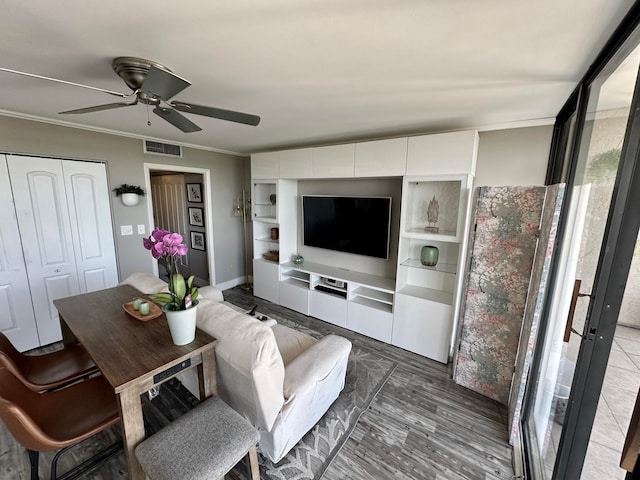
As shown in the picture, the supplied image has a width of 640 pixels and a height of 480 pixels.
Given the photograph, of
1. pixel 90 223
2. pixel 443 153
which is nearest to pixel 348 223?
pixel 443 153

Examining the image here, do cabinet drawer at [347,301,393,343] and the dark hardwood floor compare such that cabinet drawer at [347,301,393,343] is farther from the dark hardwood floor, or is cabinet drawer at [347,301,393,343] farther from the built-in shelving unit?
the dark hardwood floor

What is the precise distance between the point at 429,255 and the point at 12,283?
4.38 m

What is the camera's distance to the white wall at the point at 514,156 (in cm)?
236

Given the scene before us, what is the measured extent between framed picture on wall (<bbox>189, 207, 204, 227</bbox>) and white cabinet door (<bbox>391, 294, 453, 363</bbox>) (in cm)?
349

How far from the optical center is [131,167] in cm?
330

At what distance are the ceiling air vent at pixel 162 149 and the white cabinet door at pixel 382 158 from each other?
103 inches

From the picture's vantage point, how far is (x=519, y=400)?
1.75 metres

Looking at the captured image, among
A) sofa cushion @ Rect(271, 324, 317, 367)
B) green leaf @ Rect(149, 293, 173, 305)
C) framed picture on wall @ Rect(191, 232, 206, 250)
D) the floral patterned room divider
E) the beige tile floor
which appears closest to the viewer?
the beige tile floor

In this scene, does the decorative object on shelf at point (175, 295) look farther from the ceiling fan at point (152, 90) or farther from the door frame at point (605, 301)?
the door frame at point (605, 301)

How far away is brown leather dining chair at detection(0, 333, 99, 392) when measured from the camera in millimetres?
1611

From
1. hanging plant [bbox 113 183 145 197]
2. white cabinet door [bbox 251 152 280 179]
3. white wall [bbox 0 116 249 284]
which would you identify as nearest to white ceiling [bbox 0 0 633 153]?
white wall [bbox 0 116 249 284]

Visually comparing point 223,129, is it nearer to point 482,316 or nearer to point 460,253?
point 460,253

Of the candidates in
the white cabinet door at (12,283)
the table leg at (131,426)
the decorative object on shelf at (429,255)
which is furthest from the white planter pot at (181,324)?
the white cabinet door at (12,283)

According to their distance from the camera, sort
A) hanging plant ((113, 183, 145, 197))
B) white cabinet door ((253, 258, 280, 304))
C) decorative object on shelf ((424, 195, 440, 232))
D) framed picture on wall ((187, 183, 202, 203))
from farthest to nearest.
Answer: framed picture on wall ((187, 183, 202, 203)) < white cabinet door ((253, 258, 280, 304)) < hanging plant ((113, 183, 145, 197)) < decorative object on shelf ((424, 195, 440, 232))
